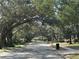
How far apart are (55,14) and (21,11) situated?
283 inches

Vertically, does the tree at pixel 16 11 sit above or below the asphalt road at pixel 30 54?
above

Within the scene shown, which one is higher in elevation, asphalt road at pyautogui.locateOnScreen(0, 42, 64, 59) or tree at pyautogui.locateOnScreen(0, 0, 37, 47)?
tree at pyautogui.locateOnScreen(0, 0, 37, 47)

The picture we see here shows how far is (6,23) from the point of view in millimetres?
46156

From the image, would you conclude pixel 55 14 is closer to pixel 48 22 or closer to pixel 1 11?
pixel 48 22

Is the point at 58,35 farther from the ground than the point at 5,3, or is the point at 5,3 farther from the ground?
the point at 5,3

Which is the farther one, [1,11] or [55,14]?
[55,14]

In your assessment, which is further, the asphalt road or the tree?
the tree

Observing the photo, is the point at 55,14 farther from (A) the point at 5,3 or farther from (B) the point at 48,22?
(A) the point at 5,3

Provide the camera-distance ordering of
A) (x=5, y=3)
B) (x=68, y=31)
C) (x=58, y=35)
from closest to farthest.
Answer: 1. (x=5, y=3)
2. (x=68, y=31)
3. (x=58, y=35)

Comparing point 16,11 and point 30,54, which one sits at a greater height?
point 16,11

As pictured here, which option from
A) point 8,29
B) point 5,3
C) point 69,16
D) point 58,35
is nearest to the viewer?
point 5,3

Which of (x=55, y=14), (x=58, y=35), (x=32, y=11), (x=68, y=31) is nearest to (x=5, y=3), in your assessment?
(x=32, y=11)

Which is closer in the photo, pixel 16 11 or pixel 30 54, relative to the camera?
pixel 30 54

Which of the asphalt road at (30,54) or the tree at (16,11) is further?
the tree at (16,11)
